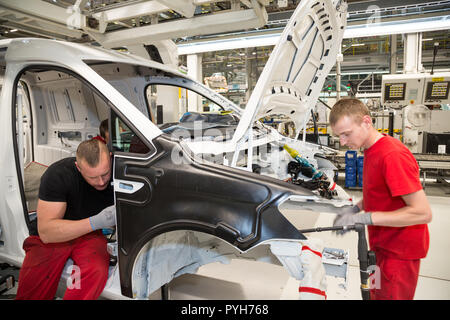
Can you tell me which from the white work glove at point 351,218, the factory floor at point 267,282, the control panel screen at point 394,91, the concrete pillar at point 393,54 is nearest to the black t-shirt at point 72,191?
the factory floor at point 267,282

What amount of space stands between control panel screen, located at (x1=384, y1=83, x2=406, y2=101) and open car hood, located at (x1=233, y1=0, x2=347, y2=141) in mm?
3998

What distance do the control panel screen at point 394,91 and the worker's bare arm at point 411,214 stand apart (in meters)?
5.60

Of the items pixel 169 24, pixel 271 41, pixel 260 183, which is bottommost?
pixel 260 183

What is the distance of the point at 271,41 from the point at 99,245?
516 centimetres

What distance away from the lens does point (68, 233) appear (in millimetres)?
1822

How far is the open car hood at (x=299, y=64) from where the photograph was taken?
182 centimetres

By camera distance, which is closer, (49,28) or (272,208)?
(272,208)

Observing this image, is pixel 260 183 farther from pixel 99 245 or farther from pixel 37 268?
pixel 37 268

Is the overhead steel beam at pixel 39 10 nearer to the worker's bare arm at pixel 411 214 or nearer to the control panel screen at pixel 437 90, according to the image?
the worker's bare arm at pixel 411 214

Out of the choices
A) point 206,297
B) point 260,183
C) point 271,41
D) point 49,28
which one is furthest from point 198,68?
point 260,183

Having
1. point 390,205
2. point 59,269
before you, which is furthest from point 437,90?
point 59,269

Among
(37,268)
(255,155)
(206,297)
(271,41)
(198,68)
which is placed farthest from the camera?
(198,68)

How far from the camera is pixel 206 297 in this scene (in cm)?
252

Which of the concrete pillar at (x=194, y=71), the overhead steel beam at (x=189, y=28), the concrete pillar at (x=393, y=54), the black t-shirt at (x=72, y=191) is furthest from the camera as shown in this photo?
the concrete pillar at (x=194, y=71)
